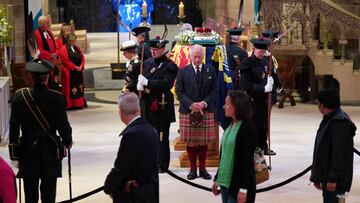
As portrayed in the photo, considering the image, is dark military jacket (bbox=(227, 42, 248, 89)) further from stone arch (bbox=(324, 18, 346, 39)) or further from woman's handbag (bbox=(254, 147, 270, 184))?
stone arch (bbox=(324, 18, 346, 39))

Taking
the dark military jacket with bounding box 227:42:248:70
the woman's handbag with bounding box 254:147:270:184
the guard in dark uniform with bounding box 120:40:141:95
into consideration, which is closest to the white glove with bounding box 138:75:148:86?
the guard in dark uniform with bounding box 120:40:141:95

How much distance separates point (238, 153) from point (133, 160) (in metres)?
1.07

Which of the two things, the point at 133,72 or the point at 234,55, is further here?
the point at 234,55

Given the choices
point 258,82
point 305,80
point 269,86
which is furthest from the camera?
point 305,80

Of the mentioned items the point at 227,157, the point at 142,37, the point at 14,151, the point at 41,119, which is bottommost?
the point at 14,151

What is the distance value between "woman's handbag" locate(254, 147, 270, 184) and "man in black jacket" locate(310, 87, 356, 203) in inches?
113

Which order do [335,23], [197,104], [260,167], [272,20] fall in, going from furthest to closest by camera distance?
1. [335,23]
2. [272,20]
3. [197,104]
4. [260,167]

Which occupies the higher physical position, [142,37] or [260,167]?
[142,37]

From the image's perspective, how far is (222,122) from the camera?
41.2 feet

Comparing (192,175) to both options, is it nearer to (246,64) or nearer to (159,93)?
(159,93)

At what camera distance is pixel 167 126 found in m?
12.2

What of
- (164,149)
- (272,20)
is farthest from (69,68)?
(164,149)

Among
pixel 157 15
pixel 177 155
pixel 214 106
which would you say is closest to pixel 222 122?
pixel 214 106

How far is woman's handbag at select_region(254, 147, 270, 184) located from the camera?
11.5 meters
